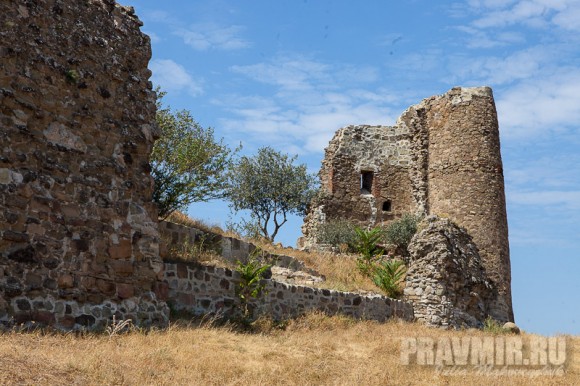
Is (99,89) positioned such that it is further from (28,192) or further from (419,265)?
(419,265)

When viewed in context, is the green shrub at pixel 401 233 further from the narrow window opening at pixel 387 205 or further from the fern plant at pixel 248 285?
the fern plant at pixel 248 285

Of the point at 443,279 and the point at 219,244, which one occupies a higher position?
the point at 219,244

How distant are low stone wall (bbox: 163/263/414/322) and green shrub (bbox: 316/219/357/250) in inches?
325

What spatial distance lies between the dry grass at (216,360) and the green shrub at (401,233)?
13771 mm

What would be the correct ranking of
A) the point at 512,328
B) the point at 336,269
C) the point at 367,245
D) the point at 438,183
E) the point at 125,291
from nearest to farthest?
the point at 125,291, the point at 512,328, the point at 336,269, the point at 367,245, the point at 438,183

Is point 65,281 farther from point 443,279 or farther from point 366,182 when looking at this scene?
point 366,182

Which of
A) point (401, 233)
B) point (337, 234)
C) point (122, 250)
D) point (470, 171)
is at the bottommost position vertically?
point (122, 250)

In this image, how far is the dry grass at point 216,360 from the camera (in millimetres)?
A: 8508

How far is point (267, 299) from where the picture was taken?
15.5m

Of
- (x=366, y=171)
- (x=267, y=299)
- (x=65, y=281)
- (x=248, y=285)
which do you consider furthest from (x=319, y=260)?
(x=65, y=281)

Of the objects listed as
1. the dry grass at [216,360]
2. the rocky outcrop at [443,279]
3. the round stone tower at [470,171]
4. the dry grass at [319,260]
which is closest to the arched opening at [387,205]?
the round stone tower at [470,171]

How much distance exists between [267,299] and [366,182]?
57.9 ft

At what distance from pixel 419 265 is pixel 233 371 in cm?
1147

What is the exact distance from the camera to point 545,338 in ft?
55.9
